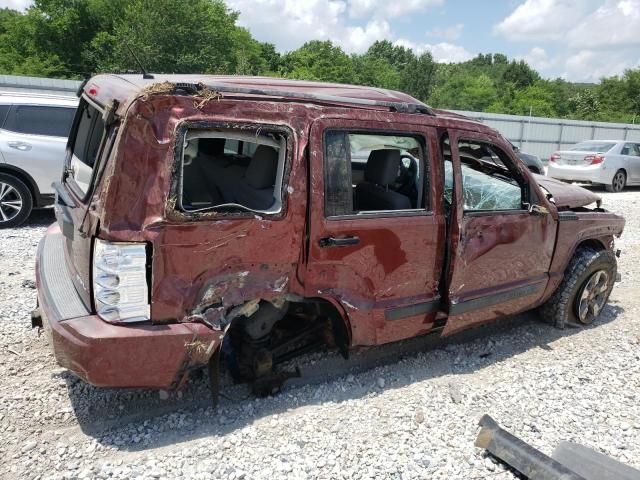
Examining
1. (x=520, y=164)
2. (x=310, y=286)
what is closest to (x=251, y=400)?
(x=310, y=286)

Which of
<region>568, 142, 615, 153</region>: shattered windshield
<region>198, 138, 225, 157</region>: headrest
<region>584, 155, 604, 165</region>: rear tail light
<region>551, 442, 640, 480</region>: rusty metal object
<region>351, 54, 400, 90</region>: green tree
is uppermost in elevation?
<region>351, 54, 400, 90</region>: green tree

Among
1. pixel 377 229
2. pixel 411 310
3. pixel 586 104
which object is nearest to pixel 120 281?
pixel 377 229

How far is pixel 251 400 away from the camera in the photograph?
10.9 ft

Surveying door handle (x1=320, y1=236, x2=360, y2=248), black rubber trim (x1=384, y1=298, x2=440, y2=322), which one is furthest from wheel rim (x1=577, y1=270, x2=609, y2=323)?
door handle (x1=320, y1=236, x2=360, y2=248)

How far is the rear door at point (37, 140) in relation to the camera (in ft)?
23.2

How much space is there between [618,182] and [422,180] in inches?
522

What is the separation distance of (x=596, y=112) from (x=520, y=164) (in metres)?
57.9

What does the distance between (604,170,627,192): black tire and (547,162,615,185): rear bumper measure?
236 mm

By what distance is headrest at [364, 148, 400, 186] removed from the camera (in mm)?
3725

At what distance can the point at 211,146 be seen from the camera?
3957mm

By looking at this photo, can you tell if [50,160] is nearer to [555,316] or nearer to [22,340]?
[22,340]

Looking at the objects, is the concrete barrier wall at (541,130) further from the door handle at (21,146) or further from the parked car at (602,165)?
the door handle at (21,146)

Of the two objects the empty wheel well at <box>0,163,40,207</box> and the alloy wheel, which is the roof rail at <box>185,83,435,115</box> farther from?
the alloy wheel

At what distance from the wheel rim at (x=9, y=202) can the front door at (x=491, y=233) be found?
6.15 m
